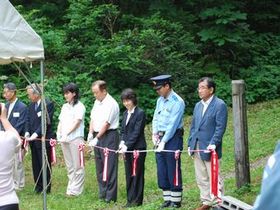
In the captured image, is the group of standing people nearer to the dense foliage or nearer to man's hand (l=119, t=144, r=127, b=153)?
man's hand (l=119, t=144, r=127, b=153)

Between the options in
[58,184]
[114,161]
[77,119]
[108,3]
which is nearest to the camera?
[114,161]

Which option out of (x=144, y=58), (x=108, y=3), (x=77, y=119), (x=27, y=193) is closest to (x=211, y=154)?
(x=77, y=119)

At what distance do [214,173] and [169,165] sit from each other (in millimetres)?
800

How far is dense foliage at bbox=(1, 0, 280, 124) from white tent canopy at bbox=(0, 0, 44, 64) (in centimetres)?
783

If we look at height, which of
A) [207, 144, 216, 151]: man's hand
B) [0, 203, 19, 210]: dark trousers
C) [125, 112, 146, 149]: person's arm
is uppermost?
[125, 112, 146, 149]: person's arm

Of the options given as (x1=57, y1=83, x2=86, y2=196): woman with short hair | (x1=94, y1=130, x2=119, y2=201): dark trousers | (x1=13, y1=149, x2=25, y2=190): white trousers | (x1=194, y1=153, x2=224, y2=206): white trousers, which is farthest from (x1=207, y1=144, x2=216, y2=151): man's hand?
(x1=13, y1=149, x2=25, y2=190): white trousers

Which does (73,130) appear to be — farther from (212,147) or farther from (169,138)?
(212,147)

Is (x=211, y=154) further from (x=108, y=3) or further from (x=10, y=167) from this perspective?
(x=108, y=3)

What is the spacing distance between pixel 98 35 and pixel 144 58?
6.38 feet

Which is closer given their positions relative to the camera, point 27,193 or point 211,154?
point 211,154

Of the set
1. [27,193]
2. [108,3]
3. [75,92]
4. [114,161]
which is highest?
[108,3]

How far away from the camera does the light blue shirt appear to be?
22.2 feet

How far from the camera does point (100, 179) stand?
7.88 metres

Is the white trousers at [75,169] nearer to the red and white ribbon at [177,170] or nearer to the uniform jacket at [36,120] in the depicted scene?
the uniform jacket at [36,120]
